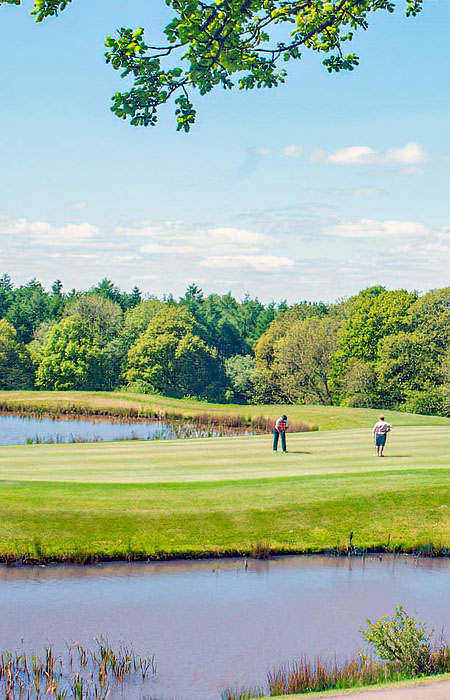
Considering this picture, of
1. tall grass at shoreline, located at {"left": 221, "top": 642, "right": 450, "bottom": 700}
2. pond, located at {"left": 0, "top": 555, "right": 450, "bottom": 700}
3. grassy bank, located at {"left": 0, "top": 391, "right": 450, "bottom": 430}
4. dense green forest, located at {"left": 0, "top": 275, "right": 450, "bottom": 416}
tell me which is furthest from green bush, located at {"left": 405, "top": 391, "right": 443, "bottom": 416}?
tall grass at shoreline, located at {"left": 221, "top": 642, "right": 450, "bottom": 700}

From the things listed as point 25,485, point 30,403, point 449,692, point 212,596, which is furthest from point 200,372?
→ point 449,692

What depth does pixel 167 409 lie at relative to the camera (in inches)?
2379

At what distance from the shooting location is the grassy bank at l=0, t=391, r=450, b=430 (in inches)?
2057

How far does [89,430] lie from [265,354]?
2149 inches

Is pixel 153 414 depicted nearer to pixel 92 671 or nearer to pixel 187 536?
pixel 187 536

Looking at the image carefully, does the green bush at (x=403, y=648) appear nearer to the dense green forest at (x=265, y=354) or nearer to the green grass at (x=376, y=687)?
the green grass at (x=376, y=687)

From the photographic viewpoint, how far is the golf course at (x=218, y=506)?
56.5 ft

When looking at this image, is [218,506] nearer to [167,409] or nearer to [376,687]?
[376,687]

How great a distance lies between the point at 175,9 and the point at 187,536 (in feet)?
37.5

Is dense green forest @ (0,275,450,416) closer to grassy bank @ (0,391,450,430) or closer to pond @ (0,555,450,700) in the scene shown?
grassy bank @ (0,391,450,430)

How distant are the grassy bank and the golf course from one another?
82.9 ft

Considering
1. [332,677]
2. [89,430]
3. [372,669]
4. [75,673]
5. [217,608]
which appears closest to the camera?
[332,677]

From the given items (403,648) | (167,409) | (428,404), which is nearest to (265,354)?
(428,404)

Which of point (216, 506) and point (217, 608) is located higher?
point (216, 506)
